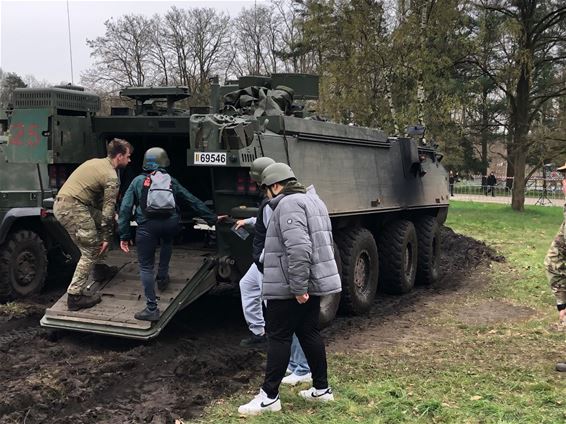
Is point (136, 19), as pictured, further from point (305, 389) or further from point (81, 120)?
point (305, 389)

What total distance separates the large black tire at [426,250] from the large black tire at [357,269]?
2.02 m

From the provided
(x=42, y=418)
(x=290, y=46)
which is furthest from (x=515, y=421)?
(x=290, y=46)

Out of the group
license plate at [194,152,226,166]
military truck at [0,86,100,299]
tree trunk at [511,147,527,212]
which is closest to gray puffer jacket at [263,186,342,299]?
license plate at [194,152,226,166]

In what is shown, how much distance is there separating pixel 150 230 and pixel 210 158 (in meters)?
0.81

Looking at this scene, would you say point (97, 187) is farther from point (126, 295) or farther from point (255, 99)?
point (255, 99)

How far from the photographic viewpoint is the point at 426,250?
32.3 feet

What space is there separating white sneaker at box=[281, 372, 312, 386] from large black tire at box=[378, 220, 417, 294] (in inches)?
157

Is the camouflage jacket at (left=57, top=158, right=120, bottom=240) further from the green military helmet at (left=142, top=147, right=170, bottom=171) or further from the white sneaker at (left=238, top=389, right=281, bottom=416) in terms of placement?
the white sneaker at (left=238, top=389, right=281, bottom=416)

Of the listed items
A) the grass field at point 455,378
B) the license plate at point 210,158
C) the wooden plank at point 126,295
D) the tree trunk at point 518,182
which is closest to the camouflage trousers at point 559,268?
the grass field at point 455,378

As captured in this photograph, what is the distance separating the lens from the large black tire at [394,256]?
8852 mm

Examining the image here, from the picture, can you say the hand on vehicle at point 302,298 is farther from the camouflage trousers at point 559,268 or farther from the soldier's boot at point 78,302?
the soldier's boot at point 78,302

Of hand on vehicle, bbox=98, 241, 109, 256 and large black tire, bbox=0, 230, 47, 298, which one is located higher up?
hand on vehicle, bbox=98, 241, 109, 256

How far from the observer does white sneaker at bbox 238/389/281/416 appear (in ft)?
14.6

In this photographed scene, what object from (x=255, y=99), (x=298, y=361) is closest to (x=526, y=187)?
(x=255, y=99)
